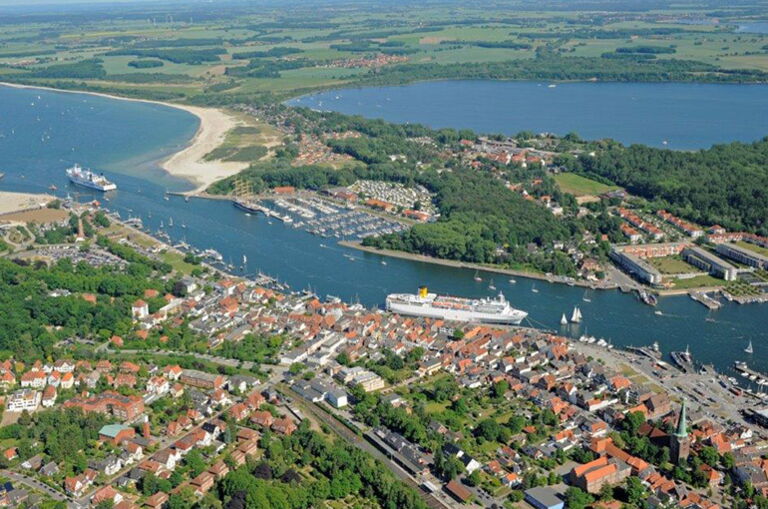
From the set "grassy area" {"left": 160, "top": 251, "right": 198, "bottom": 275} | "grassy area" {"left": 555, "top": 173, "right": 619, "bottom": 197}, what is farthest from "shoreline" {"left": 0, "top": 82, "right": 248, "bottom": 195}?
"grassy area" {"left": 555, "top": 173, "right": 619, "bottom": 197}

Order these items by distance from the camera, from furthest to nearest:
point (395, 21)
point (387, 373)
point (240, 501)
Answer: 1. point (395, 21)
2. point (387, 373)
3. point (240, 501)

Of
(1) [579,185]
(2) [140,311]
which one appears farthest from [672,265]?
(2) [140,311]

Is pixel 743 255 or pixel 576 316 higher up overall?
pixel 743 255

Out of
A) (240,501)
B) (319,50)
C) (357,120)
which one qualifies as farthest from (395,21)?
(240,501)

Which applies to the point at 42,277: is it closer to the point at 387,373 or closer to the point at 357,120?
the point at 387,373

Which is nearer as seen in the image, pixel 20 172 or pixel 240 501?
pixel 240 501

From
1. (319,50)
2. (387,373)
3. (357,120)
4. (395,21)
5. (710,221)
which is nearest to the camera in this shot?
(387,373)

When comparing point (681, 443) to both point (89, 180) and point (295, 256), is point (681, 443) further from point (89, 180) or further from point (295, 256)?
point (89, 180)
